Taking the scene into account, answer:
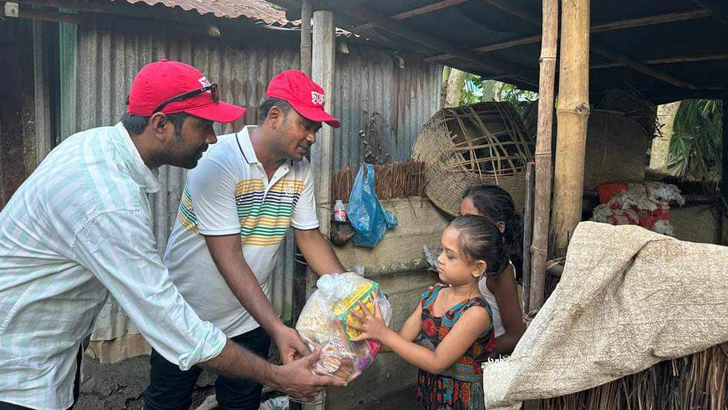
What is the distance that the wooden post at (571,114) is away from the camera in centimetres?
198

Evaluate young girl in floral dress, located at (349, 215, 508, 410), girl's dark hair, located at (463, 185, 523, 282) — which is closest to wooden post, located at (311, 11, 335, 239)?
girl's dark hair, located at (463, 185, 523, 282)

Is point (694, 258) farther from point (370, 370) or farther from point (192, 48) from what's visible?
point (192, 48)

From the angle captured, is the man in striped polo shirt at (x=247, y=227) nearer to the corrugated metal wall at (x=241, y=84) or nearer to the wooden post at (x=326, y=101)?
the wooden post at (x=326, y=101)

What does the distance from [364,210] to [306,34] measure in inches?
45.0

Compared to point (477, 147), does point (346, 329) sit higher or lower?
lower

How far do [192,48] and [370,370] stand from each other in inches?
117

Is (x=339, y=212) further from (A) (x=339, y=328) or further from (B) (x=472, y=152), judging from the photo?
(A) (x=339, y=328)

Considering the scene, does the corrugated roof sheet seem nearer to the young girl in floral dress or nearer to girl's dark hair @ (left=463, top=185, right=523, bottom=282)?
girl's dark hair @ (left=463, top=185, right=523, bottom=282)

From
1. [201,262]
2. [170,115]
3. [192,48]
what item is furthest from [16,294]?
[192,48]

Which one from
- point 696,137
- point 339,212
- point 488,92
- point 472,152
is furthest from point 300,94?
point 488,92

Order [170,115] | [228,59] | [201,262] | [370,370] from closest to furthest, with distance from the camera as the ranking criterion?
[170,115] → [201,262] → [370,370] → [228,59]

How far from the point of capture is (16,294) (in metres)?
1.74

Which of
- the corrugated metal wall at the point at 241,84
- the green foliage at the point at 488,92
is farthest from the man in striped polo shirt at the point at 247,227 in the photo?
the green foliage at the point at 488,92

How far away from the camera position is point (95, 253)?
1.69 metres
